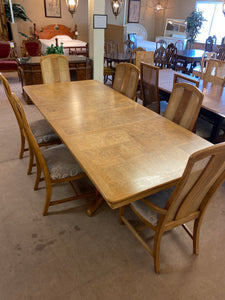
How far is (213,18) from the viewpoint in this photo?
7930 millimetres

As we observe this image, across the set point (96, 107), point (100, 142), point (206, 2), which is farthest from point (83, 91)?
point (206, 2)

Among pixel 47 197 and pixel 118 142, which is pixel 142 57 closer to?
pixel 118 142

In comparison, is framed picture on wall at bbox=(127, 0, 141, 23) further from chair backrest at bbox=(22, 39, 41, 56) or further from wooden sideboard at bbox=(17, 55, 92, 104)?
wooden sideboard at bbox=(17, 55, 92, 104)

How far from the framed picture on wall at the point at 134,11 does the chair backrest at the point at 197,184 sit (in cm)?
912

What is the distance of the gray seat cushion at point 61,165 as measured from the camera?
5.40 ft

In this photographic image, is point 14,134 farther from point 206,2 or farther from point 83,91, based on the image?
point 206,2

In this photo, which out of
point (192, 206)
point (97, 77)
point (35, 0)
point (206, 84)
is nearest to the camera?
point (192, 206)

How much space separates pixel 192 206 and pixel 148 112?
0.96 m

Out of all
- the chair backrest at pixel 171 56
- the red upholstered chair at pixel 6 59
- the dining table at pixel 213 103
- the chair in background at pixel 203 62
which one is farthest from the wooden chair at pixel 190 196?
the red upholstered chair at pixel 6 59

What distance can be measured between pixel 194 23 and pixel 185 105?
7.32 metres

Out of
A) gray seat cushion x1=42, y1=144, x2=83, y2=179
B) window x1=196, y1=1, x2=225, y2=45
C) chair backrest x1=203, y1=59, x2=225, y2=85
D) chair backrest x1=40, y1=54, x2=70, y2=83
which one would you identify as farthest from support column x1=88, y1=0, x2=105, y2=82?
window x1=196, y1=1, x2=225, y2=45

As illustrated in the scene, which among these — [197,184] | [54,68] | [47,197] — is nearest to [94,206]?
[47,197]

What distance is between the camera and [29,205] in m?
1.88

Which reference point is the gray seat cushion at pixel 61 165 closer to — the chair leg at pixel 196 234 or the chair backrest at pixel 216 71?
the chair leg at pixel 196 234
